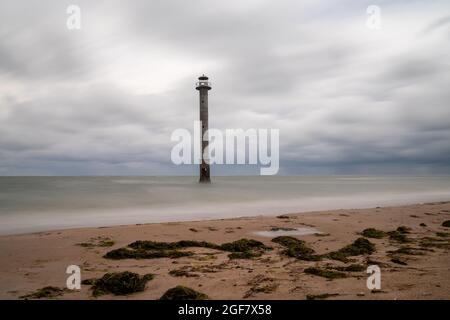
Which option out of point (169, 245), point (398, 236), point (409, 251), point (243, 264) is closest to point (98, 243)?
point (169, 245)

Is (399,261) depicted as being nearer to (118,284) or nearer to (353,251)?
(353,251)

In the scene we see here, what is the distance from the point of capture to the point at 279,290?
461 cm

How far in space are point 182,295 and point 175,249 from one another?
120 inches

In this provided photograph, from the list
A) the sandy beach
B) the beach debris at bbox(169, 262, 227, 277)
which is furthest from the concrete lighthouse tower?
the beach debris at bbox(169, 262, 227, 277)

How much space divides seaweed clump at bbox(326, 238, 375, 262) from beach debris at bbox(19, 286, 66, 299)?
484 centimetres

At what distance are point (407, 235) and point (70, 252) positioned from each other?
28.1 ft

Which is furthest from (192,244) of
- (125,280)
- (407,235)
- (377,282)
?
(407,235)

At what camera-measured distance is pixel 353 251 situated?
6.96 m

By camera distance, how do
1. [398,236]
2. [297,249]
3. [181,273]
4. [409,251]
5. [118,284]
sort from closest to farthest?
[118,284]
[181,273]
[409,251]
[297,249]
[398,236]

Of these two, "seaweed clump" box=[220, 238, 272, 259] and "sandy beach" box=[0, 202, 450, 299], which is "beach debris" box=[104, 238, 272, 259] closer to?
"seaweed clump" box=[220, 238, 272, 259]

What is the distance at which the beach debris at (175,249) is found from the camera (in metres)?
6.74

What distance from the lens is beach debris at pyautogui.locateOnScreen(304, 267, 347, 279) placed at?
5180 millimetres

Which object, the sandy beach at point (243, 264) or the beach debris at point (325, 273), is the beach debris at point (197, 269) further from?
the beach debris at point (325, 273)
